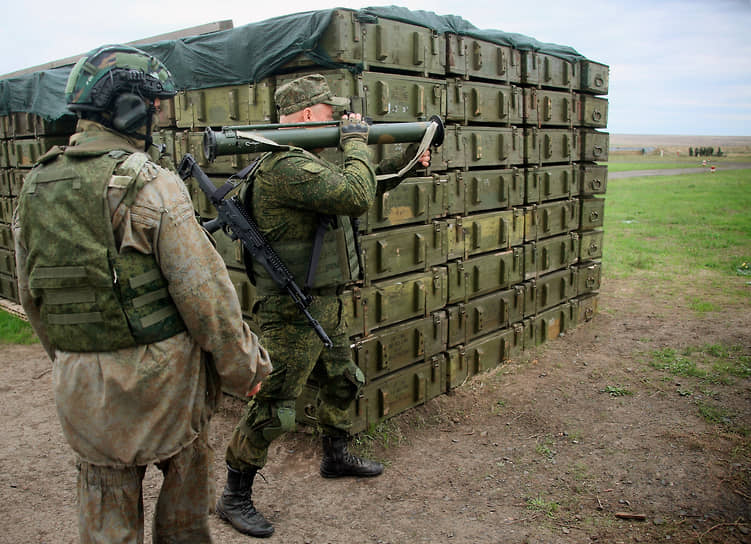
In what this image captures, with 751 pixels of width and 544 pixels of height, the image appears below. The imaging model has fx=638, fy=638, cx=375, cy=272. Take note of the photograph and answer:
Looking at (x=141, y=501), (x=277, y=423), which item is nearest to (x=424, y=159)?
(x=277, y=423)

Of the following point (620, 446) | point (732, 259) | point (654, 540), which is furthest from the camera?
point (732, 259)

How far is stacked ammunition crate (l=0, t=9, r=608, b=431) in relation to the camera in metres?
4.34

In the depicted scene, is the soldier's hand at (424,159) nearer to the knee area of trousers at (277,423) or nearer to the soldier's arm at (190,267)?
the knee area of trousers at (277,423)

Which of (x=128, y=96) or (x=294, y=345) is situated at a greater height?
(x=128, y=96)

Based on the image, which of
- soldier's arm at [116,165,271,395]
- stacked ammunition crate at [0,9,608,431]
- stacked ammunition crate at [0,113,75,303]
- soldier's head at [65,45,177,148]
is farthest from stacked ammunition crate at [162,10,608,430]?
stacked ammunition crate at [0,113,75,303]

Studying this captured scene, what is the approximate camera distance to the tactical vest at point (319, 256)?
3510 millimetres

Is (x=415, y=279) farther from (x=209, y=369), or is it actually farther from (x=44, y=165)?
(x=44, y=165)

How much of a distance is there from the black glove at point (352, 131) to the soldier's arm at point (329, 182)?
31mm

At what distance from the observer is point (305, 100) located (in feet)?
11.3

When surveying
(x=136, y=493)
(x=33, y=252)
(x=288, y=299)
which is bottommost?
(x=136, y=493)

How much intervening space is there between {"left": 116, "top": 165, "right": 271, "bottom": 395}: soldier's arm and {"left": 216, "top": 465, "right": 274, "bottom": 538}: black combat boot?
4.76 ft

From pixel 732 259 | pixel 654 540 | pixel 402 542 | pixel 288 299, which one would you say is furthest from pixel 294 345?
pixel 732 259

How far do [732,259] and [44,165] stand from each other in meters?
10.8

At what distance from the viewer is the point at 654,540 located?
10.8ft
